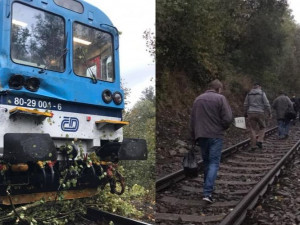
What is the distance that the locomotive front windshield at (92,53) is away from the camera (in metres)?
2.98

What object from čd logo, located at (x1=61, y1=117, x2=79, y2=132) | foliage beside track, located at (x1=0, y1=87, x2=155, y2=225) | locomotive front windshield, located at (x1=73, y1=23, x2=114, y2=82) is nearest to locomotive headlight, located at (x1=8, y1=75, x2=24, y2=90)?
čd logo, located at (x1=61, y1=117, x2=79, y2=132)

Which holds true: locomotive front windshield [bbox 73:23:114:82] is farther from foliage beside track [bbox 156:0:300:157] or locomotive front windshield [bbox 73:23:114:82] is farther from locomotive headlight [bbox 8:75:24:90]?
foliage beside track [bbox 156:0:300:157]

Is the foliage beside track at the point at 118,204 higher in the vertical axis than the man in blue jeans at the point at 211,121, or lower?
lower

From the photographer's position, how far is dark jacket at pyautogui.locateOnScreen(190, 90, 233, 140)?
2.67 metres

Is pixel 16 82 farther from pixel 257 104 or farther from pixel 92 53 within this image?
pixel 257 104

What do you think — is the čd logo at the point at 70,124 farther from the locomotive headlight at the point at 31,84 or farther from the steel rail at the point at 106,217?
the steel rail at the point at 106,217

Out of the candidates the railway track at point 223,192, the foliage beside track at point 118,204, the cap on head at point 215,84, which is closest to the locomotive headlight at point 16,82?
the foliage beside track at point 118,204

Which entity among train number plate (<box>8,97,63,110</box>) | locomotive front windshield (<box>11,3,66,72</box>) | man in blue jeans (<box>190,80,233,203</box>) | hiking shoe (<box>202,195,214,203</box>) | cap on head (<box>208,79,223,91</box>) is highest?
locomotive front windshield (<box>11,3,66,72</box>)

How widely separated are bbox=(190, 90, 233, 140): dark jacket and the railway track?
239mm

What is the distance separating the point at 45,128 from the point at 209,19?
146cm

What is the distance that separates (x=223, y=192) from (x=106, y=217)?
3.56 feet

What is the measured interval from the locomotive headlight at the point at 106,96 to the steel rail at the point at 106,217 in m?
0.96

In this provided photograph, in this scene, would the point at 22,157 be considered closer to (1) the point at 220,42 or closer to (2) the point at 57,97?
(2) the point at 57,97

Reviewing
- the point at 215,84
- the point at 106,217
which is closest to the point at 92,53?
the point at 215,84
